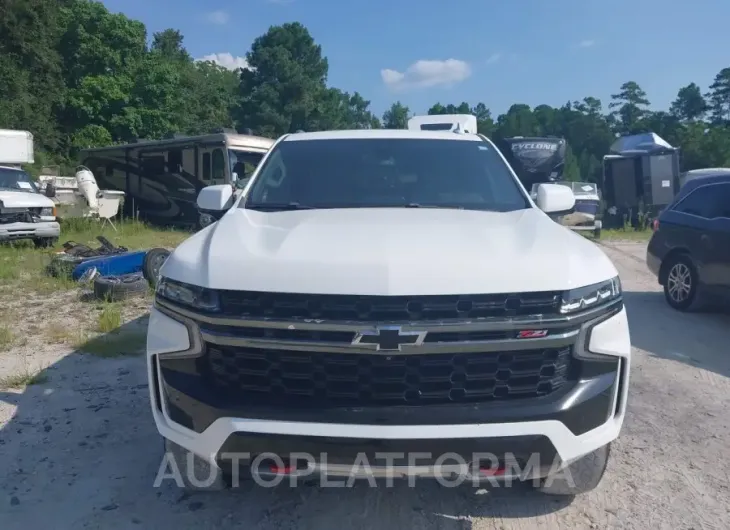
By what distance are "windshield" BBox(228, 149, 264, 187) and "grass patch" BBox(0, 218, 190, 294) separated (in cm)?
220

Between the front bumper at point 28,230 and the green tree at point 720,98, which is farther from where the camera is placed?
the green tree at point 720,98

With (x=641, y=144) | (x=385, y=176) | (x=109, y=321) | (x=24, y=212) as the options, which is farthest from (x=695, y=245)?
(x=641, y=144)

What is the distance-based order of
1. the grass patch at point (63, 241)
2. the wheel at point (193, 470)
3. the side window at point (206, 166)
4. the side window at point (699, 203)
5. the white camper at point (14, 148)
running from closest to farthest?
1. the wheel at point (193, 470)
2. the side window at point (699, 203)
3. the grass patch at point (63, 241)
4. the white camper at point (14, 148)
5. the side window at point (206, 166)

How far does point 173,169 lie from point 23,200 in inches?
216

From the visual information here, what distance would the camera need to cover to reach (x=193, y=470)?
107 inches

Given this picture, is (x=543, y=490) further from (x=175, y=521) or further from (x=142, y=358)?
(x=142, y=358)

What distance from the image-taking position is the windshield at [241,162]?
670 inches

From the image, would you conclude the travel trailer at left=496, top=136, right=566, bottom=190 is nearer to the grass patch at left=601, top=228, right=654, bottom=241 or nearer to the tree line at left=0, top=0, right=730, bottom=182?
the grass patch at left=601, top=228, right=654, bottom=241

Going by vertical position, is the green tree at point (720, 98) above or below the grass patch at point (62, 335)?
above

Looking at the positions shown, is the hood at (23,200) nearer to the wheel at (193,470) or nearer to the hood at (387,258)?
the hood at (387,258)

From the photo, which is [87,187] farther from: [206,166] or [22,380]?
[22,380]

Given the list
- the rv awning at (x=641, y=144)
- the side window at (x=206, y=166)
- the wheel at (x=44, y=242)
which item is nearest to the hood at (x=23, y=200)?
the wheel at (x=44, y=242)

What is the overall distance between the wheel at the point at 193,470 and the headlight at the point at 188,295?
62 centimetres

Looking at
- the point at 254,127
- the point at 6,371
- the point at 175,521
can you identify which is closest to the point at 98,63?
the point at 254,127
